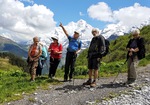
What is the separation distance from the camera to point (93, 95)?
1454cm

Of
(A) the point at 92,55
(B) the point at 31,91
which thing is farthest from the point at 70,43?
(B) the point at 31,91

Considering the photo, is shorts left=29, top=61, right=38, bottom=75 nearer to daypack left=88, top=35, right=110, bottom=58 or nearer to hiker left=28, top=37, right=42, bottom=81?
hiker left=28, top=37, right=42, bottom=81

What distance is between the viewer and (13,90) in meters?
16.5

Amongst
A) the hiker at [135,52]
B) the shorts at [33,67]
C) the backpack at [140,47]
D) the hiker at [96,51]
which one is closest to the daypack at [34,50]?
the shorts at [33,67]

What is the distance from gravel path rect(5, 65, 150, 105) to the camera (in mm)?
13488

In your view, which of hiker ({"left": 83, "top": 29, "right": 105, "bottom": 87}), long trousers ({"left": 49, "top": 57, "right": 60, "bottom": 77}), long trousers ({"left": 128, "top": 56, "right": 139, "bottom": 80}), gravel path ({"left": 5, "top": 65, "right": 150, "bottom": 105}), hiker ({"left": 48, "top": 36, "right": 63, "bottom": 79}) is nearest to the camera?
gravel path ({"left": 5, "top": 65, "right": 150, "bottom": 105})

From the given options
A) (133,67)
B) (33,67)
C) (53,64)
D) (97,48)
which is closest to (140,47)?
(133,67)

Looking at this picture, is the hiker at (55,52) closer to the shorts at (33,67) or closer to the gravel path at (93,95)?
the shorts at (33,67)

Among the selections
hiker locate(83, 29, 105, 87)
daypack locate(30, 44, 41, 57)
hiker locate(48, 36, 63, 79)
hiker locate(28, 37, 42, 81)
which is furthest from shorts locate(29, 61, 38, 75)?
hiker locate(83, 29, 105, 87)

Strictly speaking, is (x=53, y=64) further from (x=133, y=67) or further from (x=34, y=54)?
(x=133, y=67)

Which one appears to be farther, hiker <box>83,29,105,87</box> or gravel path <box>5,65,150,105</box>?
hiker <box>83,29,105,87</box>

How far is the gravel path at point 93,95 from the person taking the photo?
13488 mm

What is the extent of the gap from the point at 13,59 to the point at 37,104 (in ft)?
603

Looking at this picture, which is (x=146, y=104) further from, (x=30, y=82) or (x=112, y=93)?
(x=30, y=82)
